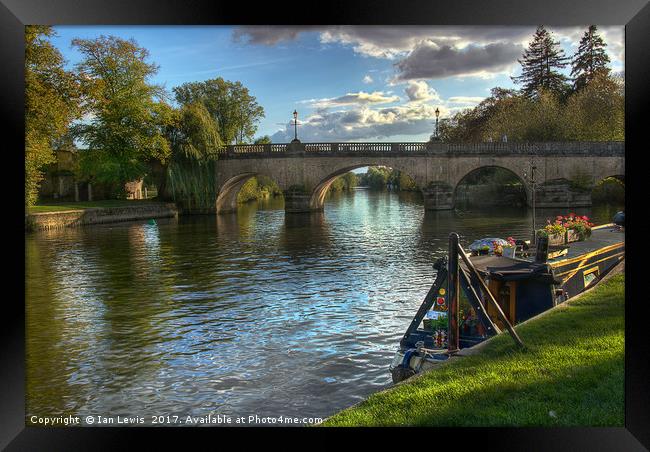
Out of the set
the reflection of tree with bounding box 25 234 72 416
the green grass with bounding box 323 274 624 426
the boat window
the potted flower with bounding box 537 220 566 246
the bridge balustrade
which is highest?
the bridge balustrade

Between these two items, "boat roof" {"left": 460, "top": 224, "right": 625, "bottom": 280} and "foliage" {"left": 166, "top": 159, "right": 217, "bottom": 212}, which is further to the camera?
"foliage" {"left": 166, "top": 159, "right": 217, "bottom": 212}

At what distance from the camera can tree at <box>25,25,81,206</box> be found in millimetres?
25875

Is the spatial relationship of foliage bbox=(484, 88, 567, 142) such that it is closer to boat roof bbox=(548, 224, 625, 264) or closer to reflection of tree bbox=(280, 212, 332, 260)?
reflection of tree bbox=(280, 212, 332, 260)

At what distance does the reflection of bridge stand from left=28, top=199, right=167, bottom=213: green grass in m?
6.79

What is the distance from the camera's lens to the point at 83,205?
135 ft

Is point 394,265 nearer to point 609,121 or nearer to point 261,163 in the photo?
point 261,163

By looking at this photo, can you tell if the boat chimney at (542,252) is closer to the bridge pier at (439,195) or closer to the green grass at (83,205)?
the green grass at (83,205)

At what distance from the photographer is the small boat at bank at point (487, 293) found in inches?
354

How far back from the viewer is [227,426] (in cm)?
658

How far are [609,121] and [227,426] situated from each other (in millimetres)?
45525

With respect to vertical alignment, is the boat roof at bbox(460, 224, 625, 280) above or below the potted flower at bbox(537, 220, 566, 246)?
below

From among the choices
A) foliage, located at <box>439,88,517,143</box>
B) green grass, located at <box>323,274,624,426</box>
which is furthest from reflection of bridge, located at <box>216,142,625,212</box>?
green grass, located at <box>323,274,624,426</box>
